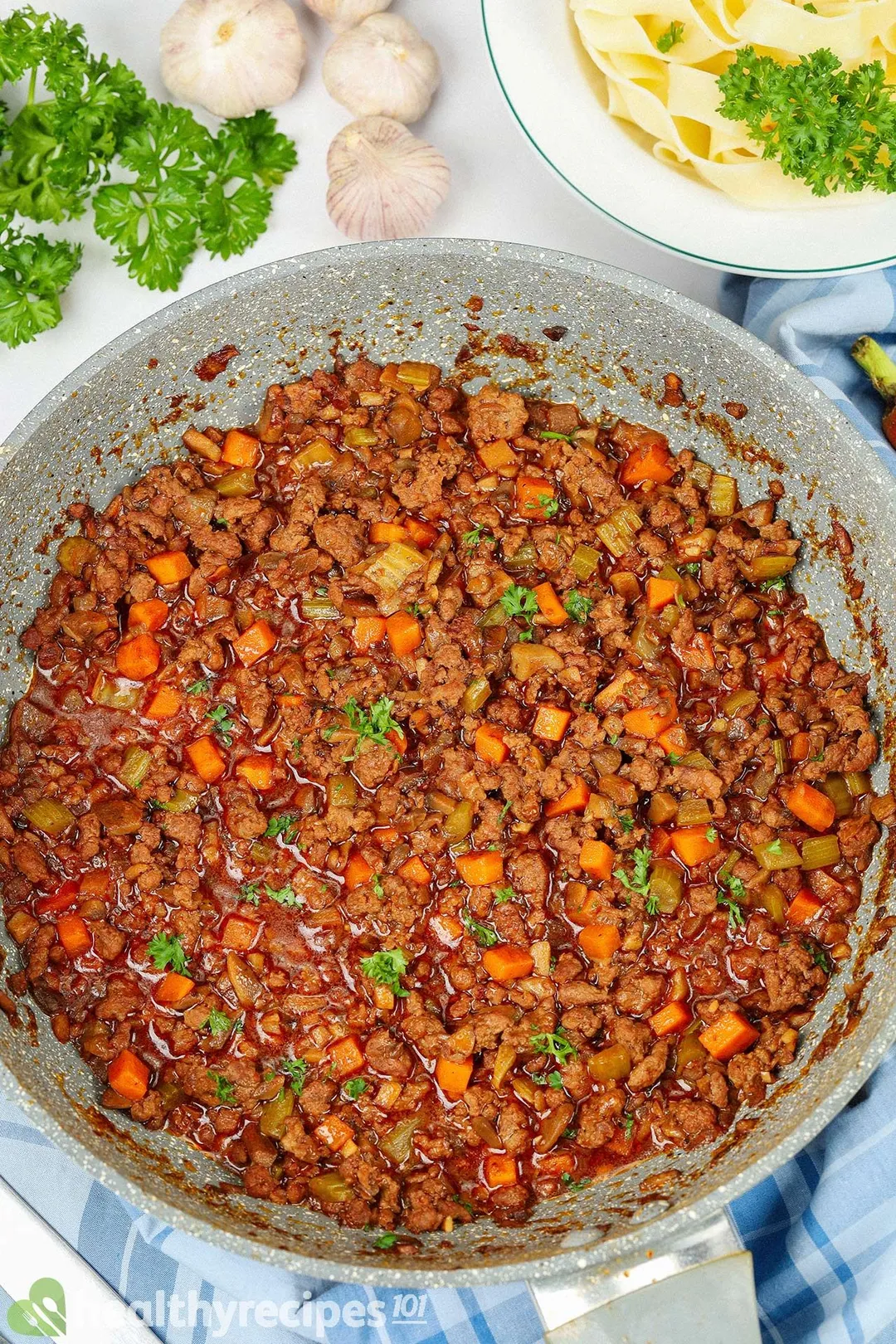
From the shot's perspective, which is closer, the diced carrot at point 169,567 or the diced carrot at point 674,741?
the diced carrot at point 674,741

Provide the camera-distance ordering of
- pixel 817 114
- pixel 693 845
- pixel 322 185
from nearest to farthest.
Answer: pixel 817 114
pixel 693 845
pixel 322 185

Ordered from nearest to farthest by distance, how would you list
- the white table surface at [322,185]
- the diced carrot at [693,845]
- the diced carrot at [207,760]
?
the diced carrot at [693,845]
the diced carrot at [207,760]
the white table surface at [322,185]

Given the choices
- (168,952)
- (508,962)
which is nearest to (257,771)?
(168,952)

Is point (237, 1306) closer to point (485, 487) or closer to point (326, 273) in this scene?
point (485, 487)

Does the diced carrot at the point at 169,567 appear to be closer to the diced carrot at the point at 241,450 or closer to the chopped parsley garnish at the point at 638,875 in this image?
the diced carrot at the point at 241,450

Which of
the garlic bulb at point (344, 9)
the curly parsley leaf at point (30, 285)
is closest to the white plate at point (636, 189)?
the garlic bulb at point (344, 9)

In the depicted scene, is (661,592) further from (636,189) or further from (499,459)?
(636,189)
